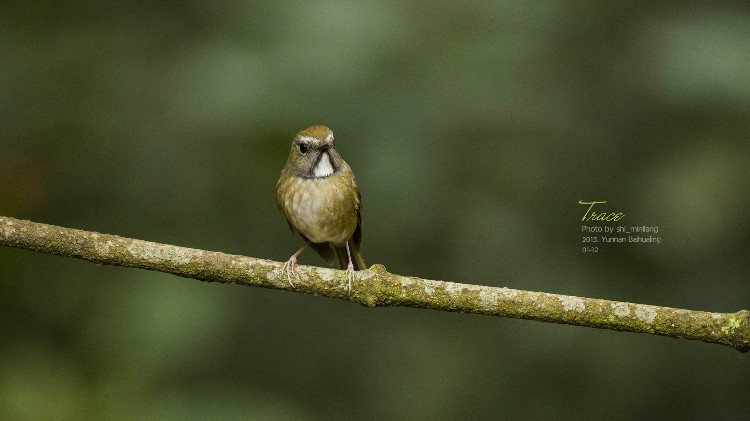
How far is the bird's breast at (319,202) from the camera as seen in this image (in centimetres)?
392

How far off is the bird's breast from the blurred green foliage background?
114 mm

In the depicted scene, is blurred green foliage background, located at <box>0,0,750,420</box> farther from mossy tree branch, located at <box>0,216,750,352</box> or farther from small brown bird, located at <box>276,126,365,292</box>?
mossy tree branch, located at <box>0,216,750,352</box>

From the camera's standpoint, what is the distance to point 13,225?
3.00 metres

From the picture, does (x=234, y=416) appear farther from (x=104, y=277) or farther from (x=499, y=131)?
(x=499, y=131)

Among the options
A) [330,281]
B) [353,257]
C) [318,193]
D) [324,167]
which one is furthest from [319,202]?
[330,281]

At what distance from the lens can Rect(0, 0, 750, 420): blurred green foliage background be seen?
12.8ft

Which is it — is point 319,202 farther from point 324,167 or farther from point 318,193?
point 324,167

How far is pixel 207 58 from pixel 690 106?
2.61m

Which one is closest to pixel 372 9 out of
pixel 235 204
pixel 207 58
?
pixel 207 58

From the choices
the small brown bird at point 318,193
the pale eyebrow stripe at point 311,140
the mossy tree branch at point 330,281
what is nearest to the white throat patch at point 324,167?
the small brown bird at point 318,193

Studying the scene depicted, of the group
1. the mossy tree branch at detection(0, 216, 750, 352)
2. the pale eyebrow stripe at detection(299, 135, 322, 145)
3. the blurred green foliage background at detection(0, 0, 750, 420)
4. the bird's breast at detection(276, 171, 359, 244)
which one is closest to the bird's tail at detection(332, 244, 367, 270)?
the blurred green foliage background at detection(0, 0, 750, 420)

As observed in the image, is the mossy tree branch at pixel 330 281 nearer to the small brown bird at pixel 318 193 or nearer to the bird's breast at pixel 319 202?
the small brown bird at pixel 318 193

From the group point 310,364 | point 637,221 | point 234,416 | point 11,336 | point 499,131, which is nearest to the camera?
point 234,416

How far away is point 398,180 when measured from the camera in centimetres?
394
